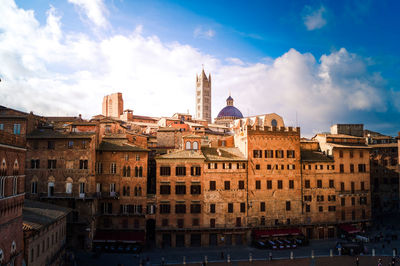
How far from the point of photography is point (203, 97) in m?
152

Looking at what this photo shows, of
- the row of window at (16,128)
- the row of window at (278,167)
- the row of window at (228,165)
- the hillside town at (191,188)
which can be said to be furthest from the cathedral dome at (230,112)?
the row of window at (16,128)

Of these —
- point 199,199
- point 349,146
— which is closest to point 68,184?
point 199,199

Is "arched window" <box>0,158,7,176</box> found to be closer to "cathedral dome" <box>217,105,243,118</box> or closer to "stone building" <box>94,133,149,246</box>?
"stone building" <box>94,133,149,246</box>

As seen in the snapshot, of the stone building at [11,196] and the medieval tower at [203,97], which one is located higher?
the medieval tower at [203,97]

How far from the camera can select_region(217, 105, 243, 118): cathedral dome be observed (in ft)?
437

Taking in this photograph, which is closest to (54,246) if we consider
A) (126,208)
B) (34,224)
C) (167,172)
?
(34,224)

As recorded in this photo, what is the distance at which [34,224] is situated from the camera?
27016mm

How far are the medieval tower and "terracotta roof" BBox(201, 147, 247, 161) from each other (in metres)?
100

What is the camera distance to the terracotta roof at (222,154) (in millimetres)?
48634

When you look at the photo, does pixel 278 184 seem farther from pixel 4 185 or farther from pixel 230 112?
pixel 230 112

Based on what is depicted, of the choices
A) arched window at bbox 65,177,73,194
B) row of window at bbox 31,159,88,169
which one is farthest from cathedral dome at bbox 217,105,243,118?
arched window at bbox 65,177,73,194

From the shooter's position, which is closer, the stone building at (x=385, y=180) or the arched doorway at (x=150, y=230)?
the arched doorway at (x=150, y=230)

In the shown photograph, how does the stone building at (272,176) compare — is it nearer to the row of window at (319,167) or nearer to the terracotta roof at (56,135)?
the row of window at (319,167)

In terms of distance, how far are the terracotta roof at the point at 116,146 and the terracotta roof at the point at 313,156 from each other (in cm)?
2630
